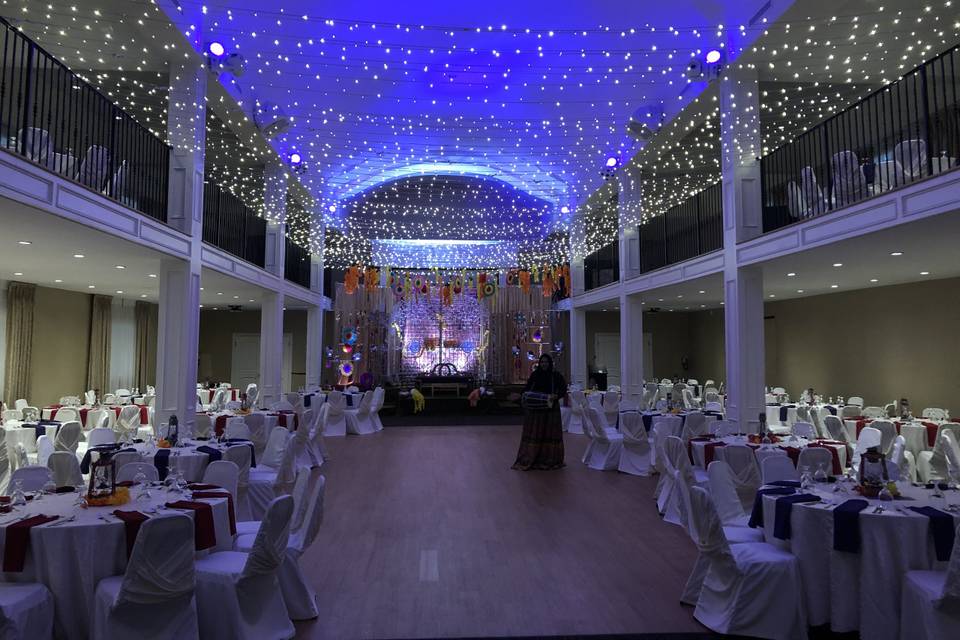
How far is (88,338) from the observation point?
43.3 feet

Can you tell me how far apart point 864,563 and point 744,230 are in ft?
18.1

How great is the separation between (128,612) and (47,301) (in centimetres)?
1158

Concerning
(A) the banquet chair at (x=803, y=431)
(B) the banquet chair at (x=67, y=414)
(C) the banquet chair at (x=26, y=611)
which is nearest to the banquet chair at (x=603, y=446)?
(A) the banquet chair at (x=803, y=431)

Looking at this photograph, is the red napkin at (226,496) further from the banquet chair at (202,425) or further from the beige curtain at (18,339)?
the beige curtain at (18,339)

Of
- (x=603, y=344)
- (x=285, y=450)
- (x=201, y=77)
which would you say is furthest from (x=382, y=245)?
(x=285, y=450)

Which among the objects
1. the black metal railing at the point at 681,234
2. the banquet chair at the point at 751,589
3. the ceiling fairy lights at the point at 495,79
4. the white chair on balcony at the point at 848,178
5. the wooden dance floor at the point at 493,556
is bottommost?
the wooden dance floor at the point at 493,556

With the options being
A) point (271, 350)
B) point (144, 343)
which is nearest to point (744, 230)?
point (271, 350)

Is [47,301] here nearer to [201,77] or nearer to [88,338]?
[88,338]

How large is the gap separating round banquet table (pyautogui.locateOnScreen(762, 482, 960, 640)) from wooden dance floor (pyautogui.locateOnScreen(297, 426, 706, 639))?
0.72 metres

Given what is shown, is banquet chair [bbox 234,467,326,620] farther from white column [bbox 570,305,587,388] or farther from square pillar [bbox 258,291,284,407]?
white column [bbox 570,305,587,388]

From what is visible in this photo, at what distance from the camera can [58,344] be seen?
1234 centimetres

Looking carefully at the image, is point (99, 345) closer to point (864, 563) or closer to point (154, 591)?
point (154, 591)

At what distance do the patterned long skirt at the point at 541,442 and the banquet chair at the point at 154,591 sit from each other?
5.68 meters

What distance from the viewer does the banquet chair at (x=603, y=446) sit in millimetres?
8320
